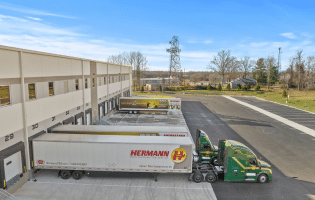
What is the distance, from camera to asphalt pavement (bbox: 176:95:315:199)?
1234 centimetres

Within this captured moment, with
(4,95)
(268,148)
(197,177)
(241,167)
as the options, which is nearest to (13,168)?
(4,95)

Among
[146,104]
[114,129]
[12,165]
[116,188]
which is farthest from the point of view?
[146,104]

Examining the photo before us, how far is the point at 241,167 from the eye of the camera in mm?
12969

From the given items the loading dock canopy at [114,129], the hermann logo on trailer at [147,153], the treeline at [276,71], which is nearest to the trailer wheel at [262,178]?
the loading dock canopy at [114,129]

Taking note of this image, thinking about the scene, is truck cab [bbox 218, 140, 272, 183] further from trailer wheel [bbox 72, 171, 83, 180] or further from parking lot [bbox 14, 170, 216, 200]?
trailer wheel [bbox 72, 171, 83, 180]

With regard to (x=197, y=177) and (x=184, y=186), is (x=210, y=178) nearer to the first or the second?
(x=197, y=177)

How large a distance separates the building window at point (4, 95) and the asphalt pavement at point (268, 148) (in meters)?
12.7

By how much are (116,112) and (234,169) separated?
2425 cm

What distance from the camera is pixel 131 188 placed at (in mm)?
12312

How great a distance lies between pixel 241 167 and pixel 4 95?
14.2 m

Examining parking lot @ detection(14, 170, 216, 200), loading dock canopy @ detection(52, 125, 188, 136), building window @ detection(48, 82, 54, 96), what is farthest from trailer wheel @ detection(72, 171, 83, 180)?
building window @ detection(48, 82, 54, 96)

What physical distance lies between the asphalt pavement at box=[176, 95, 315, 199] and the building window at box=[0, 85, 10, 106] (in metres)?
12.7

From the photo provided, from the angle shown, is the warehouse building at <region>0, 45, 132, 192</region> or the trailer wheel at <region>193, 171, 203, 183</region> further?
the trailer wheel at <region>193, 171, 203, 183</region>

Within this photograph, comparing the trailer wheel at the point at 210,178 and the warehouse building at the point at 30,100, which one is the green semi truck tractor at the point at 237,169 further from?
the warehouse building at the point at 30,100
